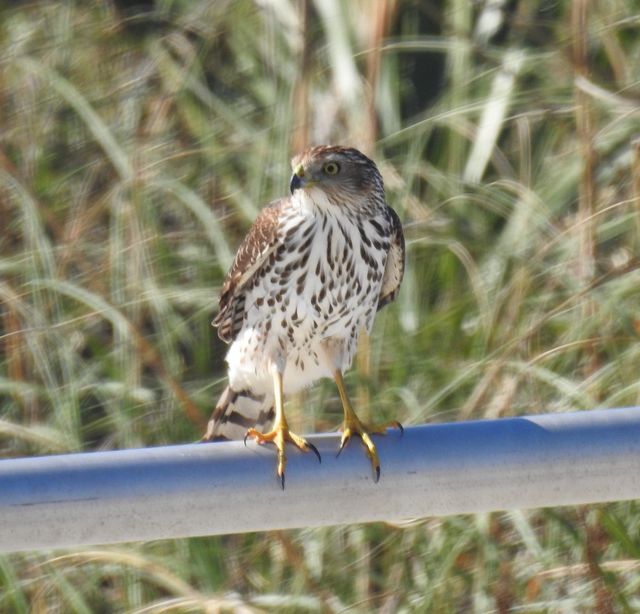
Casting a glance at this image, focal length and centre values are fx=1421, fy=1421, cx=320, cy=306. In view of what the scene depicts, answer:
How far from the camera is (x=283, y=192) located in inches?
180

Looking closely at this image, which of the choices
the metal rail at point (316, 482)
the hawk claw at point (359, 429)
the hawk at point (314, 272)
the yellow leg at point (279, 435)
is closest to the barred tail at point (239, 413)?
the hawk at point (314, 272)

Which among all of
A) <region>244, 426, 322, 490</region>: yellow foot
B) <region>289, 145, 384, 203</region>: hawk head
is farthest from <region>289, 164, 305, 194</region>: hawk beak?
<region>244, 426, 322, 490</region>: yellow foot

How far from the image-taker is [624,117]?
4.18 meters

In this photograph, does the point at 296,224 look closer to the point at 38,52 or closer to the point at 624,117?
the point at 624,117

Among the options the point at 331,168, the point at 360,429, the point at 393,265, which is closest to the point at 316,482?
the point at 360,429

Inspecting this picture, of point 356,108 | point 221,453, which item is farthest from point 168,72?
point 221,453

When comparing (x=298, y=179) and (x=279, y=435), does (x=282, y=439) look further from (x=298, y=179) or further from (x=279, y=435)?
(x=298, y=179)

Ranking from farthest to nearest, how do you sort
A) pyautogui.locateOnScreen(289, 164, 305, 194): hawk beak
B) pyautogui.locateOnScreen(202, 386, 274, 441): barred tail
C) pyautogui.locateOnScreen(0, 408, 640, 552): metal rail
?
pyautogui.locateOnScreen(202, 386, 274, 441): barred tail
pyautogui.locateOnScreen(289, 164, 305, 194): hawk beak
pyautogui.locateOnScreen(0, 408, 640, 552): metal rail

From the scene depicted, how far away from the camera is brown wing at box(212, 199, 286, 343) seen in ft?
11.7

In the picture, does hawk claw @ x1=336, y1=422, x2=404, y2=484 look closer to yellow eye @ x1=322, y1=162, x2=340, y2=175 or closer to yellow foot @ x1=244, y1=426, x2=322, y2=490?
yellow foot @ x1=244, y1=426, x2=322, y2=490

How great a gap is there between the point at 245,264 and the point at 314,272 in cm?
24

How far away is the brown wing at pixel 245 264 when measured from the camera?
356 cm

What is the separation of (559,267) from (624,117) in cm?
48

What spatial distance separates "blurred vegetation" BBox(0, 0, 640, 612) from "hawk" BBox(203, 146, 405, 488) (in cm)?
42
